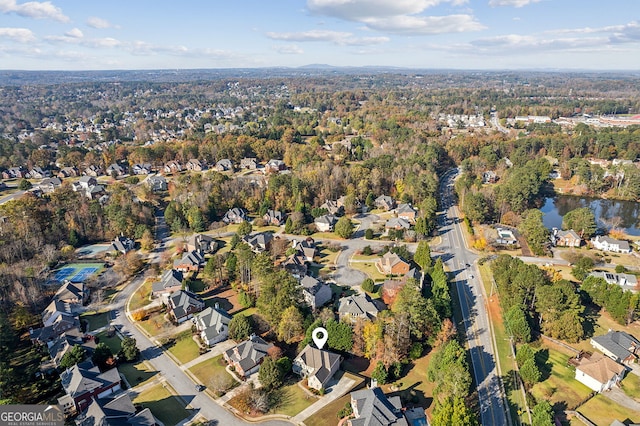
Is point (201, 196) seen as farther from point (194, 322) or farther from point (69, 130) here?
point (69, 130)

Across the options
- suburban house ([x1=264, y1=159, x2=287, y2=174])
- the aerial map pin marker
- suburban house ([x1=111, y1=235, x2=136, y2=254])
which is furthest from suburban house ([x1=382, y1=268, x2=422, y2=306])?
suburban house ([x1=264, y1=159, x2=287, y2=174])

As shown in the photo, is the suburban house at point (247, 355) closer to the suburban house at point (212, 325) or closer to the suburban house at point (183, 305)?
the suburban house at point (212, 325)

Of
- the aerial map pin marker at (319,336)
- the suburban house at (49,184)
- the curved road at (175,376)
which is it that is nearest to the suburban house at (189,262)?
the curved road at (175,376)

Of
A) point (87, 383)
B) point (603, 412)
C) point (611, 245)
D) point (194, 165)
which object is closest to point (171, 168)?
point (194, 165)

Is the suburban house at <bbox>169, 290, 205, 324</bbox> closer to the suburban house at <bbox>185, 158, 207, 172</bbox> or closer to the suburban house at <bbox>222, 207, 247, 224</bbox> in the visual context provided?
the suburban house at <bbox>222, 207, 247, 224</bbox>

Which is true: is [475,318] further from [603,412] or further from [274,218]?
[274,218]

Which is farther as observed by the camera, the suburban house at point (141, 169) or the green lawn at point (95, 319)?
the suburban house at point (141, 169)

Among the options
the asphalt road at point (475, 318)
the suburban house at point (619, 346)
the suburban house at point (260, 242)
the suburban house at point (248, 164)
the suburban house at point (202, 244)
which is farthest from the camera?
the suburban house at point (248, 164)
